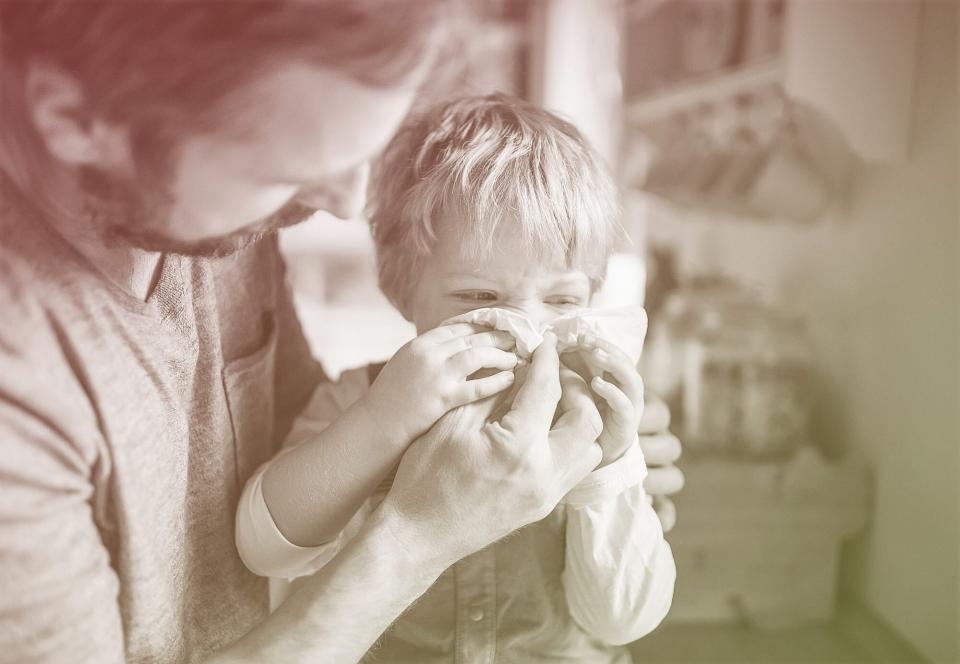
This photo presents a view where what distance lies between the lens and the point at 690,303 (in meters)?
1.36

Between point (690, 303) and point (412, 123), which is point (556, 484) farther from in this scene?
point (690, 303)

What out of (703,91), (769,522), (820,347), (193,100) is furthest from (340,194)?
(703,91)

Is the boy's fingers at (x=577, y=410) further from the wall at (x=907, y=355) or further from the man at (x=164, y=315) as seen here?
the wall at (x=907, y=355)

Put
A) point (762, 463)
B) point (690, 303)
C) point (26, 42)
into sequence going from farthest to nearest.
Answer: point (690, 303) < point (762, 463) < point (26, 42)

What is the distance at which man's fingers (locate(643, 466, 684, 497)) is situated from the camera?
0.57 meters

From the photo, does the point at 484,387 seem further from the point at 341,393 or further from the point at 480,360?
the point at 341,393

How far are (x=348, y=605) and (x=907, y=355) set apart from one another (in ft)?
3.18

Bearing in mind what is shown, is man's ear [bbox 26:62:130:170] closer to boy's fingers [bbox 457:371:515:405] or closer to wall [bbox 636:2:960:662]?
boy's fingers [bbox 457:371:515:405]

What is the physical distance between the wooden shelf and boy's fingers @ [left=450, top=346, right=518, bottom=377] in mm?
1090

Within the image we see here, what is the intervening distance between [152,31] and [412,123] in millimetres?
245

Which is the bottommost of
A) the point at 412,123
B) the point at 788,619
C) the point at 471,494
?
the point at 788,619

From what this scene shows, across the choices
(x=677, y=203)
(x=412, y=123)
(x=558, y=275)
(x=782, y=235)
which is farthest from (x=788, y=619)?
(x=677, y=203)

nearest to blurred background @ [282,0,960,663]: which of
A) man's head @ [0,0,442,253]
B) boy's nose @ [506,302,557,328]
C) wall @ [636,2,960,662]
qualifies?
wall @ [636,2,960,662]

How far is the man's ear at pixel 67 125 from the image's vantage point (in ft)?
1.11
